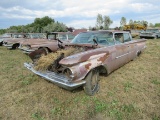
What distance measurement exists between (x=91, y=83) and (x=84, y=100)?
419 mm

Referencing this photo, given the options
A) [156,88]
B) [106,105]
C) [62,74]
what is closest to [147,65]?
[156,88]

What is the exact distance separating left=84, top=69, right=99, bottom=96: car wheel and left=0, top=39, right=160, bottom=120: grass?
132mm

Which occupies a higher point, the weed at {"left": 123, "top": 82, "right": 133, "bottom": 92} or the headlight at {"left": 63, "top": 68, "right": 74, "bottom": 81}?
the headlight at {"left": 63, "top": 68, "right": 74, "bottom": 81}

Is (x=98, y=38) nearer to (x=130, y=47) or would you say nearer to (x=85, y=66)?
(x=130, y=47)

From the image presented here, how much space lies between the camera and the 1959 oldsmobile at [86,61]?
328cm

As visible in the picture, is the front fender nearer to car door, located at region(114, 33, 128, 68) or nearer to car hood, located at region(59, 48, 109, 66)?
car hood, located at region(59, 48, 109, 66)

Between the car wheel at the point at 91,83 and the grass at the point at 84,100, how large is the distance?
0.13 m

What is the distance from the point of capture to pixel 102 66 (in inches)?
158

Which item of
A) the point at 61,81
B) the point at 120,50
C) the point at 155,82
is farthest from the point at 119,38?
the point at 61,81

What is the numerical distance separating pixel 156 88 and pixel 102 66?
150 centimetres

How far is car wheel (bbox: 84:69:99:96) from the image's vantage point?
353cm

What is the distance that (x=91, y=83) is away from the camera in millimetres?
3732

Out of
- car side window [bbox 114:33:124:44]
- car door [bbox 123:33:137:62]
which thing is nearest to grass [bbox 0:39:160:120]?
car door [bbox 123:33:137:62]

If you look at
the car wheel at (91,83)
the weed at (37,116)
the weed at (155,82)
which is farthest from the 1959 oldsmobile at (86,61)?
the weed at (155,82)
